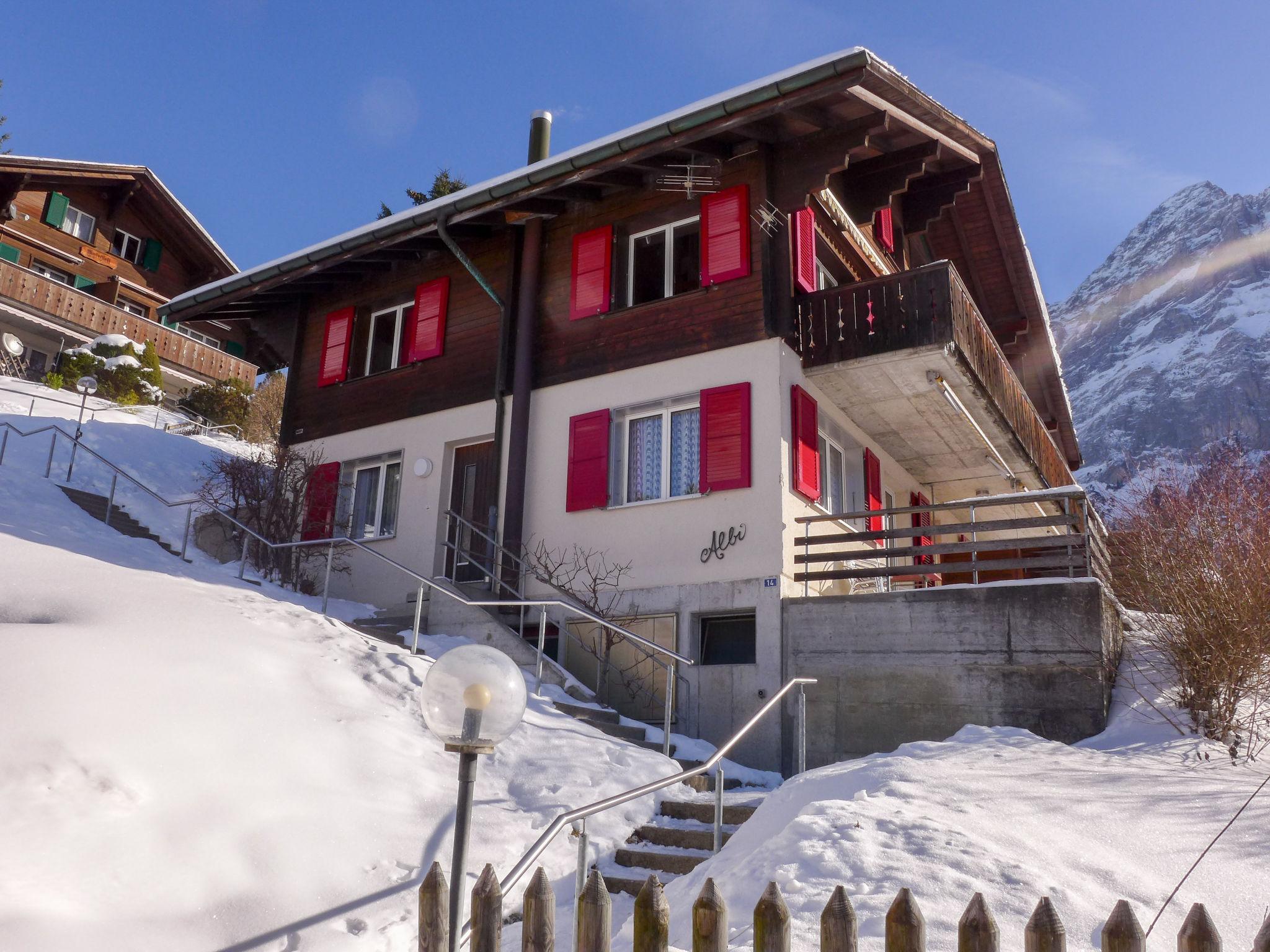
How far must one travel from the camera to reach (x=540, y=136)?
1609cm

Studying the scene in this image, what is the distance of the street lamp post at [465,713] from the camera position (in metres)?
3.10

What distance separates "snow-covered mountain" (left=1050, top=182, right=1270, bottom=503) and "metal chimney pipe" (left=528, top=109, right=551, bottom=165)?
54433 millimetres

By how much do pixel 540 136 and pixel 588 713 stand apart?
1008 cm

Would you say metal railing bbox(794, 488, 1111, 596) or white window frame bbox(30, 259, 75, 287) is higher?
white window frame bbox(30, 259, 75, 287)

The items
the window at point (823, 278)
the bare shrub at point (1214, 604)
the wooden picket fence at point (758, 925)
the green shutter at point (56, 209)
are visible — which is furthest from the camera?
the green shutter at point (56, 209)

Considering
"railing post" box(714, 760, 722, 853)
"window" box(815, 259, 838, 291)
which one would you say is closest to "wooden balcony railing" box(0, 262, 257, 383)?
"window" box(815, 259, 838, 291)

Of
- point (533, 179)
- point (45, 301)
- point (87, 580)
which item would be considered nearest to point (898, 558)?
point (533, 179)

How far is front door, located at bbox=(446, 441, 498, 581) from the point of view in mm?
13211

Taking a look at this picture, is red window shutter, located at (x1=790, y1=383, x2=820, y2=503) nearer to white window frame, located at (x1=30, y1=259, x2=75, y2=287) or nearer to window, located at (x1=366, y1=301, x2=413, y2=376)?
window, located at (x1=366, y1=301, x2=413, y2=376)

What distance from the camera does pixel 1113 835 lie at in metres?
5.36

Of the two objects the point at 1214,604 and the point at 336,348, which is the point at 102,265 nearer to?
the point at 336,348

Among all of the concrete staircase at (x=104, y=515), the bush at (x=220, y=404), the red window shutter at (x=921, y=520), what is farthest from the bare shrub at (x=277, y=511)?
the bush at (x=220, y=404)

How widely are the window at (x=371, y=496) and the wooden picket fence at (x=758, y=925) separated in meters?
10.8

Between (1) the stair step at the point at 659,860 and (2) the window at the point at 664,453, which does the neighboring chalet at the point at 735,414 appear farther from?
(1) the stair step at the point at 659,860
